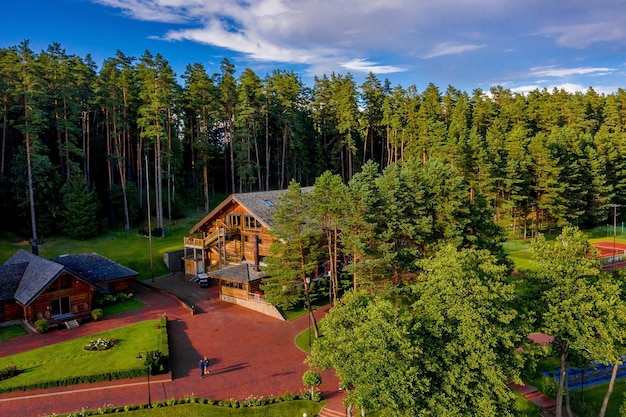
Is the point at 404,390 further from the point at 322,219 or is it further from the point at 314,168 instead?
the point at 314,168

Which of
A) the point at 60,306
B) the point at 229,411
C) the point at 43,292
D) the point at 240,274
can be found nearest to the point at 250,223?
the point at 240,274

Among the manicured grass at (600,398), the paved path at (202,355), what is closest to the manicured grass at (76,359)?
the paved path at (202,355)

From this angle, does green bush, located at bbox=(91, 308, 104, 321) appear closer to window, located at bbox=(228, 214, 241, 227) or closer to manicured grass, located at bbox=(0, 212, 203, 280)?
manicured grass, located at bbox=(0, 212, 203, 280)

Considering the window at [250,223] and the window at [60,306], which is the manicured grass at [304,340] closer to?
the window at [250,223]

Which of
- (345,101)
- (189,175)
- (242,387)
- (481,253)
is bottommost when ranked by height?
(242,387)

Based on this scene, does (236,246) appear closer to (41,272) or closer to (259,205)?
(259,205)

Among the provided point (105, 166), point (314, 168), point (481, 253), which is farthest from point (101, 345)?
point (314, 168)
